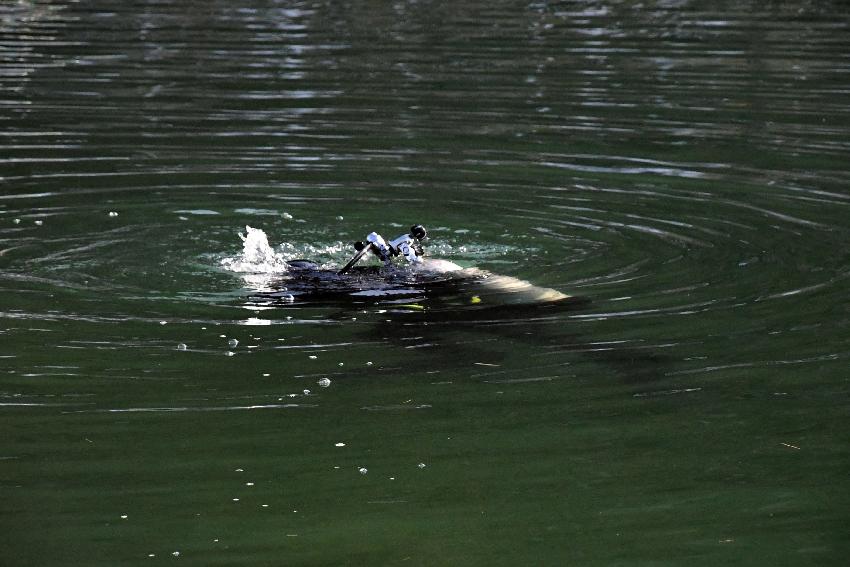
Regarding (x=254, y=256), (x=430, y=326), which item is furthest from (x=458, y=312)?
(x=254, y=256)

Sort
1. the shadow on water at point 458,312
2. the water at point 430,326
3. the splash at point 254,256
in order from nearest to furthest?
the water at point 430,326
the shadow on water at point 458,312
the splash at point 254,256

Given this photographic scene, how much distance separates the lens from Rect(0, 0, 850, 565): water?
5688 millimetres

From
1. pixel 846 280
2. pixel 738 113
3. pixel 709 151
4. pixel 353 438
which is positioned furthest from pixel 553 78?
pixel 353 438

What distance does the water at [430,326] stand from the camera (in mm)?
5688

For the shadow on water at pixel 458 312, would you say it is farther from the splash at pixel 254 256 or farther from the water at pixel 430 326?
the splash at pixel 254 256

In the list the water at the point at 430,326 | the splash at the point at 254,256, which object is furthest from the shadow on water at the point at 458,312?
the splash at the point at 254,256

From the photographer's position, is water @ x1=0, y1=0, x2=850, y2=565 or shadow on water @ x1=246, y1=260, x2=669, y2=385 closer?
water @ x1=0, y1=0, x2=850, y2=565

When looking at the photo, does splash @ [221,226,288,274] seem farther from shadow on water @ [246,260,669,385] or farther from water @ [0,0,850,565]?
shadow on water @ [246,260,669,385]

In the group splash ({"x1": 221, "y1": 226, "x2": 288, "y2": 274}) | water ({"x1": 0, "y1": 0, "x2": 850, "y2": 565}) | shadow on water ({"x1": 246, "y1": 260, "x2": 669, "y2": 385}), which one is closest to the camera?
water ({"x1": 0, "y1": 0, "x2": 850, "y2": 565})

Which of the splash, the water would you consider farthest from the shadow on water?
the splash

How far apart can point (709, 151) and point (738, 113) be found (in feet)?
6.64

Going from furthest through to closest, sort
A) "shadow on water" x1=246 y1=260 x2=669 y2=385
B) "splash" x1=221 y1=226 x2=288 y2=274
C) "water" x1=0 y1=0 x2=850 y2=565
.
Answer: "splash" x1=221 y1=226 x2=288 y2=274, "shadow on water" x1=246 y1=260 x2=669 y2=385, "water" x1=0 y1=0 x2=850 y2=565

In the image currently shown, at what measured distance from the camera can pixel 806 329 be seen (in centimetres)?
818

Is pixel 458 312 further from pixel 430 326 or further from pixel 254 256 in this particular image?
pixel 254 256
